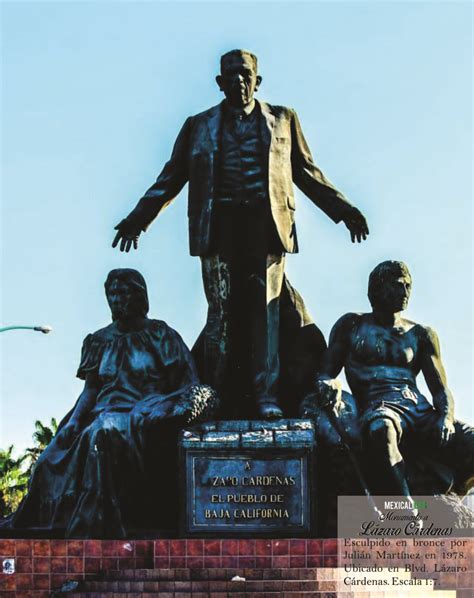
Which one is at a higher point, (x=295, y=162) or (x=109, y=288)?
(x=295, y=162)

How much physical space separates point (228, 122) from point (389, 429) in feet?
12.0

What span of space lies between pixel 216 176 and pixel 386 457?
341 cm

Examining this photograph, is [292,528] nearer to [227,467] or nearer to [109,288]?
[227,467]

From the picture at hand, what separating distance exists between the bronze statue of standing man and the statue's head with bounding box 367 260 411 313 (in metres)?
0.96

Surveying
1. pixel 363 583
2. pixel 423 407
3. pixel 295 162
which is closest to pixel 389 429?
pixel 423 407

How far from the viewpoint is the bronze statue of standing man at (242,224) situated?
724 inches

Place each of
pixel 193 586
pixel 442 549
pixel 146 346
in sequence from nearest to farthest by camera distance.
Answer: pixel 193 586 → pixel 442 549 → pixel 146 346

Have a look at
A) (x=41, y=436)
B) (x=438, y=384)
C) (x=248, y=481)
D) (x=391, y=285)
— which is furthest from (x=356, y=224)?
(x=41, y=436)

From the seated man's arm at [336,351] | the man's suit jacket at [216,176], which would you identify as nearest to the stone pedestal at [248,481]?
the seated man's arm at [336,351]

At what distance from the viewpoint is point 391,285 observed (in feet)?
59.7

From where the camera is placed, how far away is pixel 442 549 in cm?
1697

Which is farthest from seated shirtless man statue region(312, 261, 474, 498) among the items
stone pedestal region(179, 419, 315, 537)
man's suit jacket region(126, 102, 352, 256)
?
man's suit jacket region(126, 102, 352, 256)

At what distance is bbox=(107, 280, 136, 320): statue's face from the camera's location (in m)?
18.4

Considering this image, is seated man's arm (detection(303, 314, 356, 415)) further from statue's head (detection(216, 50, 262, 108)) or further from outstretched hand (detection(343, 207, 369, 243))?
statue's head (detection(216, 50, 262, 108))
